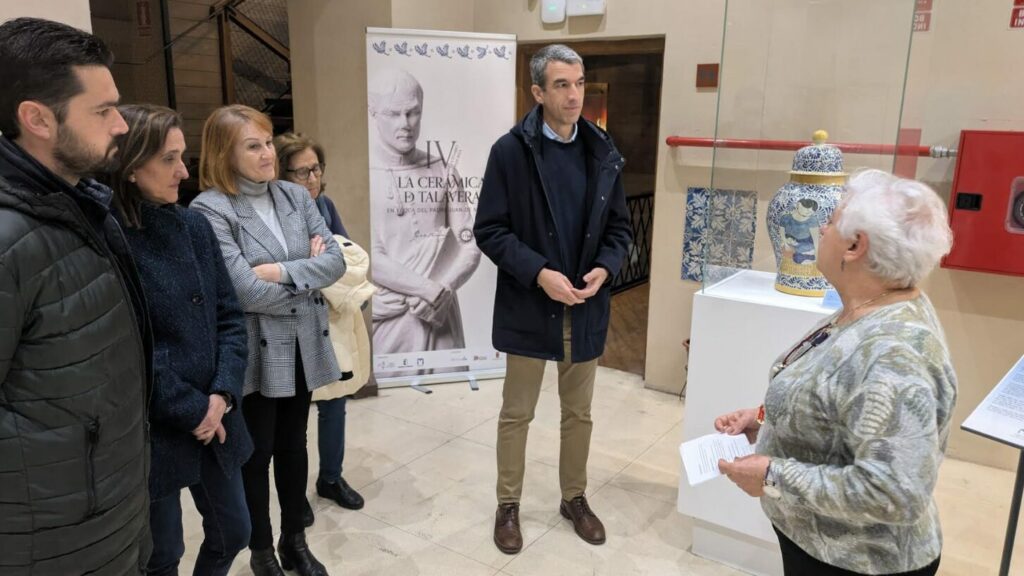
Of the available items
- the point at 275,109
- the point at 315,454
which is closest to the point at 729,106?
the point at 315,454

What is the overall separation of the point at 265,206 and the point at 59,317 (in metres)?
0.99

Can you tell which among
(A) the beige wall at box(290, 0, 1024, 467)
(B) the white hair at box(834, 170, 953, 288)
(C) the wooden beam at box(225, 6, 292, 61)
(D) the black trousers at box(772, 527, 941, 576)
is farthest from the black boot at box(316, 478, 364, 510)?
(C) the wooden beam at box(225, 6, 292, 61)

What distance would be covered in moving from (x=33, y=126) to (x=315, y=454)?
2412mm

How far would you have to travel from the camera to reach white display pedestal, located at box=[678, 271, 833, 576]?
2.20 metres

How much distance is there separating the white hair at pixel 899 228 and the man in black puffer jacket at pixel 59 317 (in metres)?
1.27

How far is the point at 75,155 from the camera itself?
1.12 meters

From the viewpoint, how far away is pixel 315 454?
325 cm

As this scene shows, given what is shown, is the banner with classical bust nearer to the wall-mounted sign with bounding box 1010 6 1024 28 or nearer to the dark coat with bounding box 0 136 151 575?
the wall-mounted sign with bounding box 1010 6 1024 28

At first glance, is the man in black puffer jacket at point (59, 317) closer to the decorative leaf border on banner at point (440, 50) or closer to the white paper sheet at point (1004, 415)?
the white paper sheet at point (1004, 415)

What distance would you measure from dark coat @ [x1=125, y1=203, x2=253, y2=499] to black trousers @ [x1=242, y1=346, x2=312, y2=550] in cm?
29

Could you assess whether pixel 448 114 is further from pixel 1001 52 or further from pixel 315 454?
pixel 1001 52

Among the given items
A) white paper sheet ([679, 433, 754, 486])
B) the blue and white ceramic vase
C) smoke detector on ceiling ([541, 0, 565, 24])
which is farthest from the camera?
smoke detector on ceiling ([541, 0, 565, 24])

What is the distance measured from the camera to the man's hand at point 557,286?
227 centimetres

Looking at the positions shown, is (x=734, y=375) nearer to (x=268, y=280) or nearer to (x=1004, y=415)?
(x=1004, y=415)
